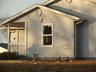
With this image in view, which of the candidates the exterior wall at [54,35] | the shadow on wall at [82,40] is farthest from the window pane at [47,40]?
the shadow on wall at [82,40]

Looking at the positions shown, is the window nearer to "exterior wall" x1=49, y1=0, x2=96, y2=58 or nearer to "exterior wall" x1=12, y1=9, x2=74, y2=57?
"exterior wall" x1=12, y1=9, x2=74, y2=57

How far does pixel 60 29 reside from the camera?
26.3 m

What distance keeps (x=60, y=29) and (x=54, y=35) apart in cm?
58

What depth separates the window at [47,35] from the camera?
87.2ft

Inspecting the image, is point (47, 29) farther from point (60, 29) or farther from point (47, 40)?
point (60, 29)

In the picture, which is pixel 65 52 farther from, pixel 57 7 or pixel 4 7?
pixel 4 7

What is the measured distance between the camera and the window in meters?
26.6

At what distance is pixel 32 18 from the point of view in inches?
1084

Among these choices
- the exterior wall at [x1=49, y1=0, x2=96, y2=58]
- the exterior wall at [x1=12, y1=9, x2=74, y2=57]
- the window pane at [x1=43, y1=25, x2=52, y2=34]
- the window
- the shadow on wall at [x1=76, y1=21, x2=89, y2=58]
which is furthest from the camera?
the window pane at [x1=43, y1=25, x2=52, y2=34]

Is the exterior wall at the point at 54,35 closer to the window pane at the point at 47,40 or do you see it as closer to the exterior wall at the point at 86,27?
the window pane at the point at 47,40

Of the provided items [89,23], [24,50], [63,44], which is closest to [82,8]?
[89,23]

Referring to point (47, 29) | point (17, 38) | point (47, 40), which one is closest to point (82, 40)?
point (47, 40)

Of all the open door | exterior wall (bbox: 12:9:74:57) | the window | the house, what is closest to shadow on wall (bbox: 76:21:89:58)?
the house

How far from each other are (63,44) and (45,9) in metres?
2.84
